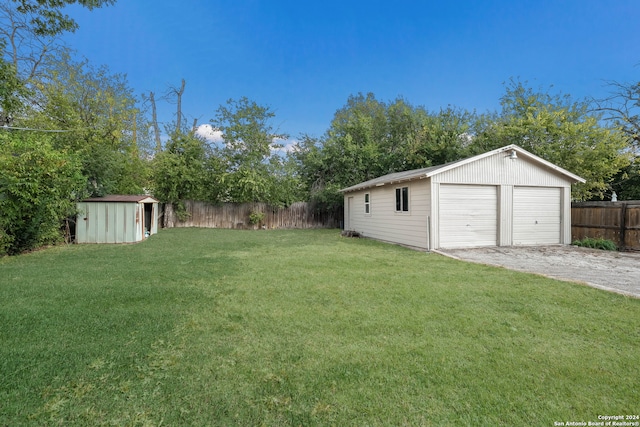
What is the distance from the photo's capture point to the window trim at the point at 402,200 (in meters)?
10.4

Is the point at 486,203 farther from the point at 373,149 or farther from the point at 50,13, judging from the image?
the point at 50,13

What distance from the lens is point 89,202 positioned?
1043cm

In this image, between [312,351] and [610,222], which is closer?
[312,351]

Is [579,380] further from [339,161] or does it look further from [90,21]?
[339,161]

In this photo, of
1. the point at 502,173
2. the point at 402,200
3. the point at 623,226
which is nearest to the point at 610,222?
the point at 623,226

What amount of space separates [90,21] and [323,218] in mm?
13663

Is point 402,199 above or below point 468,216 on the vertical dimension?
above

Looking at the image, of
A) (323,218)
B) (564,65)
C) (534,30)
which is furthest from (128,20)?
(564,65)

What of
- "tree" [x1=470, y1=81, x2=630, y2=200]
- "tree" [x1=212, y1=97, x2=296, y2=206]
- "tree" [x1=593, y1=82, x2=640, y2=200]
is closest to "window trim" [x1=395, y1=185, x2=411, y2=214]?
"tree" [x1=470, y1=81, x2=630, y2=200]

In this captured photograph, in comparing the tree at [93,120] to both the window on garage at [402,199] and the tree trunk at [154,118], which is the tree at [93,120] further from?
the window on garage at [402,199]

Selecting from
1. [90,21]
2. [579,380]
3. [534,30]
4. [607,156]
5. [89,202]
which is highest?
[534,30]

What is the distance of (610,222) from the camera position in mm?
9742

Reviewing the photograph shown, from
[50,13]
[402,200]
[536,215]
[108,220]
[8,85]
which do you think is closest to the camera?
[8,85]

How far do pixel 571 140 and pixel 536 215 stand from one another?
6169mm
